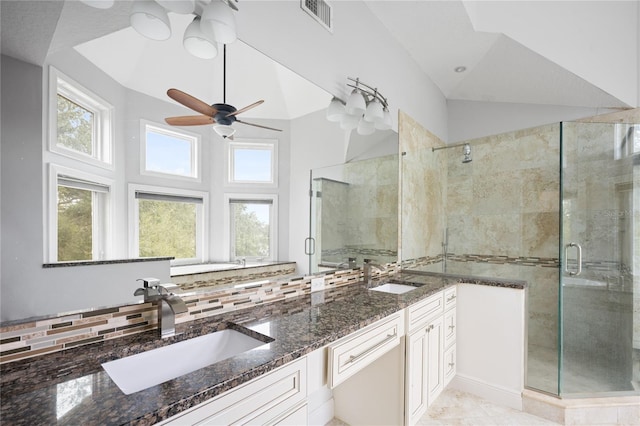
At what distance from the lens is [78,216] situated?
991mm

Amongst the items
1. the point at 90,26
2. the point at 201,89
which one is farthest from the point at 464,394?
the point at 90,26

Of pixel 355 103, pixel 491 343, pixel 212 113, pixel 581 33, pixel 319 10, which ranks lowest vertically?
pixel 491 343

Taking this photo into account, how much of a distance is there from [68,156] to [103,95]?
0.81ft

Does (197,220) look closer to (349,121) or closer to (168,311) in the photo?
(168,311)

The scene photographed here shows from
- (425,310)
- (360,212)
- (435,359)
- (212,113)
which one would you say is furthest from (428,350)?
(212,113)

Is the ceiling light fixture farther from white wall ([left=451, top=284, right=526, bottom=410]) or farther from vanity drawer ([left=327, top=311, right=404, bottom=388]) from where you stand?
white wall ([left=451, top=284, right=526, bottom=410])

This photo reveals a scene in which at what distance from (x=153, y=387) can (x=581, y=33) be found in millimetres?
3805

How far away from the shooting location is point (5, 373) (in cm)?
86

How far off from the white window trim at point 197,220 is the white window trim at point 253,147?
0.15 metres

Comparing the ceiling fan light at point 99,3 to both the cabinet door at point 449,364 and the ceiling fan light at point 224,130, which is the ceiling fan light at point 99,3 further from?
the cabinet door at point 449,364

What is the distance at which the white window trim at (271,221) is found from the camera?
1425 millimetres

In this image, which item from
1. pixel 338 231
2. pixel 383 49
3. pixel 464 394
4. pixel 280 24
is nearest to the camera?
pixel 280 24

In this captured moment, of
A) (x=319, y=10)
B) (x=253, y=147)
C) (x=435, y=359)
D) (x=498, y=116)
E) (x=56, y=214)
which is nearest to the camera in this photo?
(x=56, y=214)

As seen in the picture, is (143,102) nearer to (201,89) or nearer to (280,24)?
(201,89)
